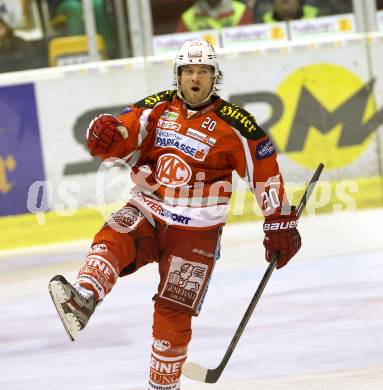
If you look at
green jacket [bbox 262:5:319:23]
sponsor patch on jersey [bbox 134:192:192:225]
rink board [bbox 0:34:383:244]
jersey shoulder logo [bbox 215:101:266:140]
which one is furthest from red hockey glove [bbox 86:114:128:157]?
green jacket [bbox 262:5:319:23]

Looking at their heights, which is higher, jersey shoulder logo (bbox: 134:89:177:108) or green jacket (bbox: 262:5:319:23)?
jersey shoulder logo (bbox: 134:89:177:108)

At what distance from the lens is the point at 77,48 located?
998 cm

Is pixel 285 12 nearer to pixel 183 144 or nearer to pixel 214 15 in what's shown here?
pixel 214 15

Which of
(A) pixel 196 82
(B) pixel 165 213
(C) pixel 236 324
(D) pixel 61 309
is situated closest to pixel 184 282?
(B) pixel 165 213

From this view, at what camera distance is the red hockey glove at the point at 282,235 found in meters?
4.76

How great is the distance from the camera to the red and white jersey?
472 centimetres

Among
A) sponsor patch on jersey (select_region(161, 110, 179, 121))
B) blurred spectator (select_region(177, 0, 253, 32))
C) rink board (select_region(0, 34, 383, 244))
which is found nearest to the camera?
sponsor patch on jersey (select_region(161, 110, 179, 121))

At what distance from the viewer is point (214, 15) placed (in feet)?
33.2

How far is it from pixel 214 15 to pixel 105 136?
564 centimetres

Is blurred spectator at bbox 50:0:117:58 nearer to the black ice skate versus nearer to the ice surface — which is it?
the ice surface

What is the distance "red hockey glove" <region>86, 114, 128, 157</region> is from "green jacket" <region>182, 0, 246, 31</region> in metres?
5.51

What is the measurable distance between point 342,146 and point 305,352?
4784 millimetres

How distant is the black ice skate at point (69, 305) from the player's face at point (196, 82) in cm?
100

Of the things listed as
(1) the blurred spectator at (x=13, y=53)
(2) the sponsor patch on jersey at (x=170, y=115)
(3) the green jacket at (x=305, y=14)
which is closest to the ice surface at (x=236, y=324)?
(2) the sponsor patch on jersey at (x=170, y=115)
